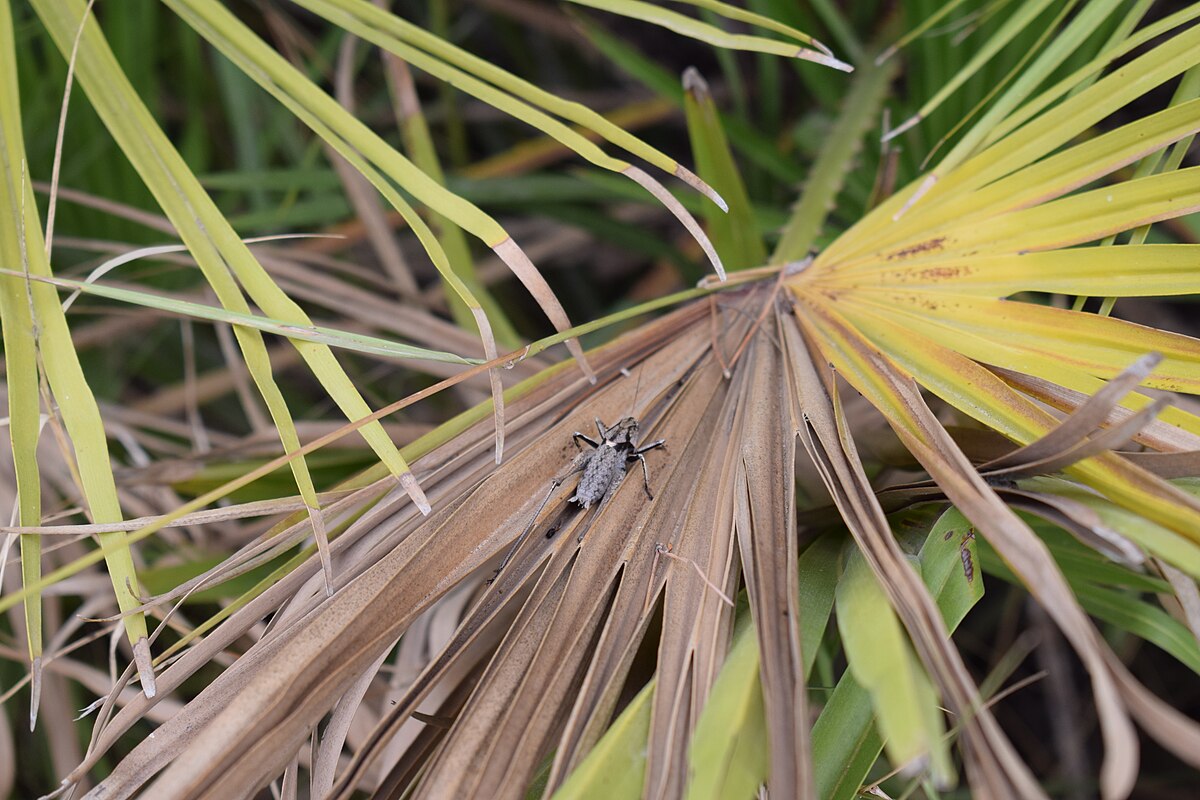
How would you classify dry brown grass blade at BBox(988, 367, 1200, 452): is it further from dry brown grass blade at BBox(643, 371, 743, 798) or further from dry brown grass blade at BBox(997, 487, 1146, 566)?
dry brown grass blade at BBox(643, 371, 743, 798)

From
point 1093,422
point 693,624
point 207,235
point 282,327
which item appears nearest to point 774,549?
point 693,624

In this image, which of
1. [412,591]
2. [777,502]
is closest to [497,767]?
[412,591]

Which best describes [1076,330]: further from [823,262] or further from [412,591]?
[412,591]

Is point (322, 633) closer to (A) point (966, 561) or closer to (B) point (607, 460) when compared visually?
(B) point (607, 460)

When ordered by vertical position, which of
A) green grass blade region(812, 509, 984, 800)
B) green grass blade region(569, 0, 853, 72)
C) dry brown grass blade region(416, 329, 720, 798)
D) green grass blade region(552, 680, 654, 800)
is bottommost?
green grass blade region(812, 509, 984, 800)

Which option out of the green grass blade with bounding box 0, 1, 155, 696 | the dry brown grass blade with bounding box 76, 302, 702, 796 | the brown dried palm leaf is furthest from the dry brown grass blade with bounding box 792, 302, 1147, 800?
the green grass blade with bounding box 0, 1, 155, 696

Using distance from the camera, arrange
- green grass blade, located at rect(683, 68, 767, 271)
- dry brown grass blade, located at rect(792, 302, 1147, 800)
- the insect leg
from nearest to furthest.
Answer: dry brown grass blade, located at rect(792, 302, 1147, 800), the insect leg, green grass blade, located at rect(683, 68, 767, 271)

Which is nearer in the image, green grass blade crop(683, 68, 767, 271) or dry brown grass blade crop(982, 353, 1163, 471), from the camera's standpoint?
dry brown grass blade crop(982, 353, 1163, 471)

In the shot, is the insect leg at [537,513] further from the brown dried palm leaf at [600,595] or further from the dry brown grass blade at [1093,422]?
the dry brown grass blade at [1093,422]
